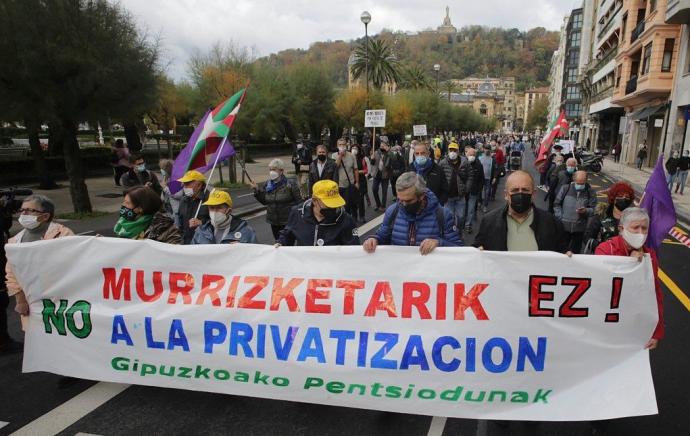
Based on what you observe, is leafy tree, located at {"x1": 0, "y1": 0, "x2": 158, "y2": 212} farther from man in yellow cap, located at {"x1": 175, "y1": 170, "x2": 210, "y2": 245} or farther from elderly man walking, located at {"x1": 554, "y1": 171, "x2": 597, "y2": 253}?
elderly man walking, located at {"x1": 554, "y1": 171, "x2": 597, "y2": 253}

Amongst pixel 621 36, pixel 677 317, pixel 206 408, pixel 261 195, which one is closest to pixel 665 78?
pixel 621 36

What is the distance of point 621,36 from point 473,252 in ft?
140

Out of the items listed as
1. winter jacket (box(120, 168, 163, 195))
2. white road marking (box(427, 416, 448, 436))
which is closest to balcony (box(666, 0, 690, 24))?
winter jacket (box(120, 168, 163, 195))

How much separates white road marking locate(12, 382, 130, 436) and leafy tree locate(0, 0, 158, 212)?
8341mm

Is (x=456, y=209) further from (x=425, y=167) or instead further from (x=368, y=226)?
(x=368, y=226)

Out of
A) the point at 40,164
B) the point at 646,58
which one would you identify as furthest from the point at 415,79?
the point at 40,164

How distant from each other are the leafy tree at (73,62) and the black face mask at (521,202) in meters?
9.72

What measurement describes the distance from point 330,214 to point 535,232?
62.8 inches

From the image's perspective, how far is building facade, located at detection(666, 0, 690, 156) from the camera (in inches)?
915

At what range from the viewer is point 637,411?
9.63 feet

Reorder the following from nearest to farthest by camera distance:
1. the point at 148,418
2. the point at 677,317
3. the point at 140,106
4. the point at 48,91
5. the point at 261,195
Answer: the point at 148,418 < the point at 677,317 < the point at 261,195 < the point at 48,91 < the point at 140,106

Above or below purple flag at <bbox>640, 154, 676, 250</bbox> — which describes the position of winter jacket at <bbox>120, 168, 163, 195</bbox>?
below

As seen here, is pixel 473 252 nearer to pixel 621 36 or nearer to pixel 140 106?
pixel 140 106

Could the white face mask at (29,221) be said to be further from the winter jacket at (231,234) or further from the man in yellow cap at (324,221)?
the man in yellow cap at (324,221)
